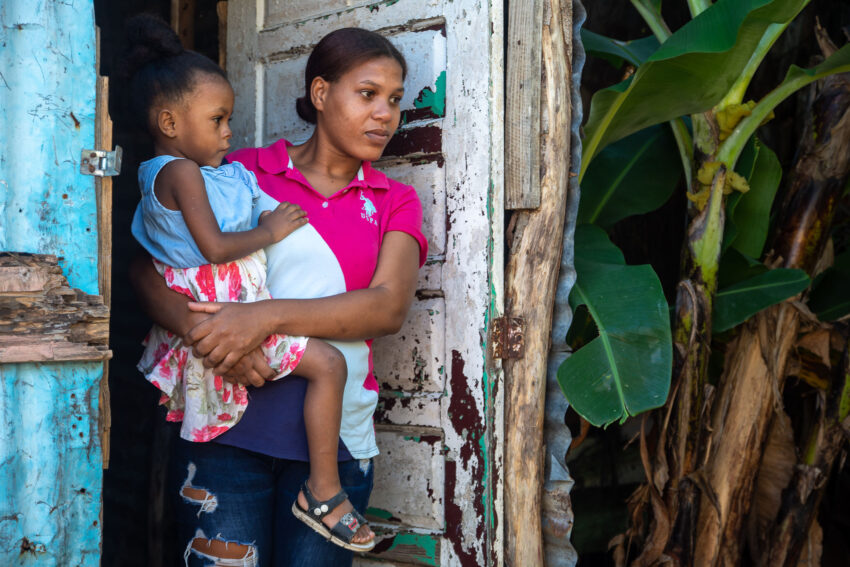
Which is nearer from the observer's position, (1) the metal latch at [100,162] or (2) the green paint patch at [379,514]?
(1) the metal latch at [100,162]

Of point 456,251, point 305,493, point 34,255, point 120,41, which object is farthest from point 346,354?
point 120,41

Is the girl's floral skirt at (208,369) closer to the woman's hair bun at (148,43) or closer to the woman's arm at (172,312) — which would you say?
the woman's arm at (172,312)

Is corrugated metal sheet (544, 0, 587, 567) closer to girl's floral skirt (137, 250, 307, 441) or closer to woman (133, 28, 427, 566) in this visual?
woman (133, 28, 427, 566)

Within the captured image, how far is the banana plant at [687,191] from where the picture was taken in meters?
2.44

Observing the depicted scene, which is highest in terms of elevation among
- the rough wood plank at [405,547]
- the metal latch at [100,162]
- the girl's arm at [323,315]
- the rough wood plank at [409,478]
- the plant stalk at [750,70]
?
the plant stalk at [750,70]

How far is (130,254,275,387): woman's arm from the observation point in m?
2.01

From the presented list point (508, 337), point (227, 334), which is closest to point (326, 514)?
point (227, 334)

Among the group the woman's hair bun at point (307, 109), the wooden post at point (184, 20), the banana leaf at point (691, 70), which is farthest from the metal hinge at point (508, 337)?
the wooden post at point (184, 20)

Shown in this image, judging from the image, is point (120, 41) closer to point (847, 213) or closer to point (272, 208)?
point (272, 208)

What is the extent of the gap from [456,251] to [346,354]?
579 mm

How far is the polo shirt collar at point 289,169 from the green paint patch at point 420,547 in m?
1.13

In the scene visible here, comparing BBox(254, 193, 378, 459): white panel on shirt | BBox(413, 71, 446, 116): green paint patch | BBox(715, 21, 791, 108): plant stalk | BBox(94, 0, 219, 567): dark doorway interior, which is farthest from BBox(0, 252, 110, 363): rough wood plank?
BBox(715, 21, 791, 108): plant stalk

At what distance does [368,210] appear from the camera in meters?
2.29

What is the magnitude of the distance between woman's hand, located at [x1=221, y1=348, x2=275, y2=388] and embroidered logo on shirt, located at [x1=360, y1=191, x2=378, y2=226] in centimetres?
50
